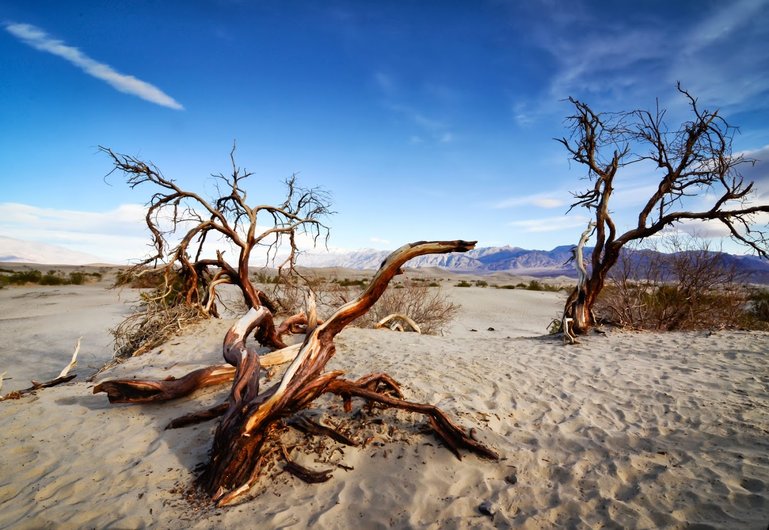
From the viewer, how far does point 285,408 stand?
3.65m

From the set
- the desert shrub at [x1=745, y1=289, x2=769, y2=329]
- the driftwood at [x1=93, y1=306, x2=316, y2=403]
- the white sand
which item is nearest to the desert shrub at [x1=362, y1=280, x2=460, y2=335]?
the white sand

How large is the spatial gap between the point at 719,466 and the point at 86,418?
6.87 metres

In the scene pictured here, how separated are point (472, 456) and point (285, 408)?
1.85 metres

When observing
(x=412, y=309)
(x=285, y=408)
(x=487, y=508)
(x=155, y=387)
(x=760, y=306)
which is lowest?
(x=487, y=508)

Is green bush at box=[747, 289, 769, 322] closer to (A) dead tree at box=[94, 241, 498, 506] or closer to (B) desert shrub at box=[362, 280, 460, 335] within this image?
(B) desert shrub at box=[362, 280, 460, 335]

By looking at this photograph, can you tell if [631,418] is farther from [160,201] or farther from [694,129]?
[160,201]

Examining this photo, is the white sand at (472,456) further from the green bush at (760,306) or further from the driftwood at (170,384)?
the green bush at (760,306)

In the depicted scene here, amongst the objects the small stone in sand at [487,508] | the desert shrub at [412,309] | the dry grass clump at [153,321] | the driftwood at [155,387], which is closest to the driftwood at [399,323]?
the desert shrub at [412,309]

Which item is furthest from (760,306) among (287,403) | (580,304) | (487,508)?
(287,403)

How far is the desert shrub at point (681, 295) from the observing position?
32.6 feet

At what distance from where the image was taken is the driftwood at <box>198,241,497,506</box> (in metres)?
3.36

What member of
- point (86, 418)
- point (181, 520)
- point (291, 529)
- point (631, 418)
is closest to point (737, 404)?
point (631, 418)

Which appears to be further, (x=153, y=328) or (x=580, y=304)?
(x=580, y=304)

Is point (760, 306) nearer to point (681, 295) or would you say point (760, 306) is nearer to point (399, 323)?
point (681, 295)
